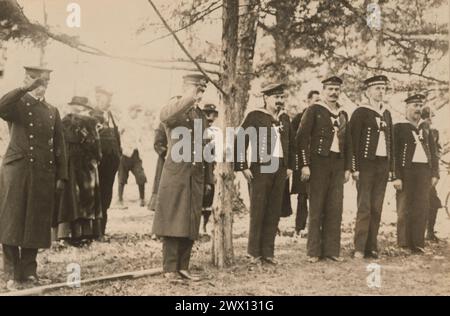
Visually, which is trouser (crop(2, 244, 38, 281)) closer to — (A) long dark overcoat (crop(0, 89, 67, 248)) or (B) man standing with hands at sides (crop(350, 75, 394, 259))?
(A) long dark overcoat (crop(0, 89, 67, 248))

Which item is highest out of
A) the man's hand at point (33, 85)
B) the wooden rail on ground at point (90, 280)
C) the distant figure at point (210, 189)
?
the man's hand at point (33, 85)

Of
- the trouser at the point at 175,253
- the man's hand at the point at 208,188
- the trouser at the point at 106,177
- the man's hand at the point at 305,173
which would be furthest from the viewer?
the trouser at the point at 106,177

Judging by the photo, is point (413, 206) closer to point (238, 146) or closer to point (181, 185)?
point (238, 146)

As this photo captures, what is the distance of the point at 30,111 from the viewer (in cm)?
478

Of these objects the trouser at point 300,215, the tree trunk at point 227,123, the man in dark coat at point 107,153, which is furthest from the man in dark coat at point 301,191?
the man in dark coat at point 107,153

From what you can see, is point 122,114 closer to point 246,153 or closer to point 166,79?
point 166,79

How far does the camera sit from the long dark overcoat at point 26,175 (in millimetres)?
4723

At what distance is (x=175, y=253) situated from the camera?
4961 millimetres

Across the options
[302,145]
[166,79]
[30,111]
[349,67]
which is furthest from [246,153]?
[30,111]

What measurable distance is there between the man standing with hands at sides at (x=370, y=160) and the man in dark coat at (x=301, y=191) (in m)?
0.43

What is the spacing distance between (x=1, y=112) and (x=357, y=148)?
9.85ft

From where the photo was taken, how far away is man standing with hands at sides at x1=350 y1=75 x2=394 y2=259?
5.58 metres

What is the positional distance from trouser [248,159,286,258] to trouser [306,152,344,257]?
0.30 meters

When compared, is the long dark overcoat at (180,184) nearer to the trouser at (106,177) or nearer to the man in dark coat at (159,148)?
the man in dark coat at (159,148)
